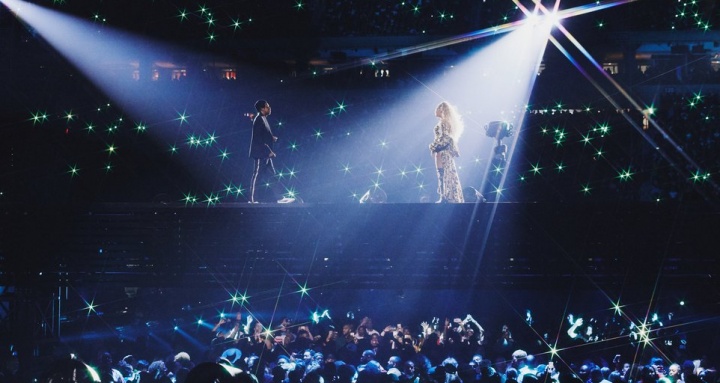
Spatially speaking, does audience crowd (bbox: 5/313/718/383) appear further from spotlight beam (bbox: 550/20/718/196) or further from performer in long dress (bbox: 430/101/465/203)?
spotlight beam (bbox: 550/20/718/196)

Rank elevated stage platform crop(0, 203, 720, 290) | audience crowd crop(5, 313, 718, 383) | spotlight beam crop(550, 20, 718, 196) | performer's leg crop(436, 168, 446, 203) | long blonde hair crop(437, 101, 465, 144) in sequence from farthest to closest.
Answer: spotlight beam crop(550, 20, 718, 196)
performer's leg crop(436, 168, 446, 203)
long blonde hair crop(437, 101, 465, 144)
elevated stage platform crop(0, 203, 720, 290)
audience crowd crop(5, 313, 718, 383)

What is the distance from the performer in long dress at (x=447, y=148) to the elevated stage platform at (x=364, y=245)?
7.73ft

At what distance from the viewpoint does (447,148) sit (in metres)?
9.02

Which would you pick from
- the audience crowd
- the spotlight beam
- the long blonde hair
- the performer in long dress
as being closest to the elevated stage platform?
the audience crowd

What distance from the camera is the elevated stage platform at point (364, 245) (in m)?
6.52

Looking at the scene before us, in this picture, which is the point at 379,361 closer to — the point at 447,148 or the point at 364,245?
the point at 364,245

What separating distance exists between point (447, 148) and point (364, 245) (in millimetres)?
2751

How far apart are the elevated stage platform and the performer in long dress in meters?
2.36

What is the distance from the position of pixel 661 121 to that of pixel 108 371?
14332 mm

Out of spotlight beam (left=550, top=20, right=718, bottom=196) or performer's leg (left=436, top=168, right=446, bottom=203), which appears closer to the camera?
performer's leg (left=436, top=168, right=446, bottom=203)

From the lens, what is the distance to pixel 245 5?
63.6 feet

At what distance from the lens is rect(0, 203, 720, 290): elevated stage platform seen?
652 cm

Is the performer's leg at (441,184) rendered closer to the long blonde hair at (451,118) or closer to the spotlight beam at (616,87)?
the long blonde hair at (451,118)

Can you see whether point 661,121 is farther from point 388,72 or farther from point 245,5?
point 245,5
